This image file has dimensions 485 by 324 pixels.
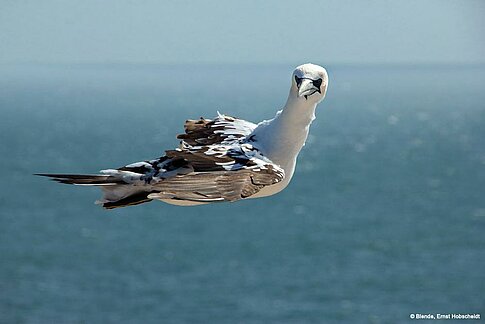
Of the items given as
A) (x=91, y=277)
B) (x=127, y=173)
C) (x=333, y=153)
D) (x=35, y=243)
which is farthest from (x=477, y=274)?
(x=127, y=173)

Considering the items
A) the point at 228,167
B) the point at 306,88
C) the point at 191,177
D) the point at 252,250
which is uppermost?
the point at 252,250

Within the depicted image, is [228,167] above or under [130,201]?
above

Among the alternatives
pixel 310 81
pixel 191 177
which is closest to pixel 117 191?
pixel 191 177

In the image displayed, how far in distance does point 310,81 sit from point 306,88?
8 centimetres

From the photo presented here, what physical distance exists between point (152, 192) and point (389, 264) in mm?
74259

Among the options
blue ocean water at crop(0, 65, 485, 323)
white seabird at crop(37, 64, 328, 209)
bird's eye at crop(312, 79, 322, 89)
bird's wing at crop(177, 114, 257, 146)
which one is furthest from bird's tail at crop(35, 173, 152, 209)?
blue ocean water at crop(0, 65, 485, 323)

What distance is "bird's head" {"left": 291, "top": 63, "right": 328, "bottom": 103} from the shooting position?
26.3 feet

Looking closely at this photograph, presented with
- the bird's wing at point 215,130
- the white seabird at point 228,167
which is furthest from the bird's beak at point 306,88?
the bird's wing at point 215,130

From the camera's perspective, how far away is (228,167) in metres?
7.71

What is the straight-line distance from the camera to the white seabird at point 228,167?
7336 mm

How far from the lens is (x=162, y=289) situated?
74.1 m

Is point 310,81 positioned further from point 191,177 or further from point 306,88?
point 191,177

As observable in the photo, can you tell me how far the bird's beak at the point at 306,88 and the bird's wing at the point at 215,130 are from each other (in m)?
0.85

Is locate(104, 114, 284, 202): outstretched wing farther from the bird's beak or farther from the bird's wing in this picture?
the bird's beak
